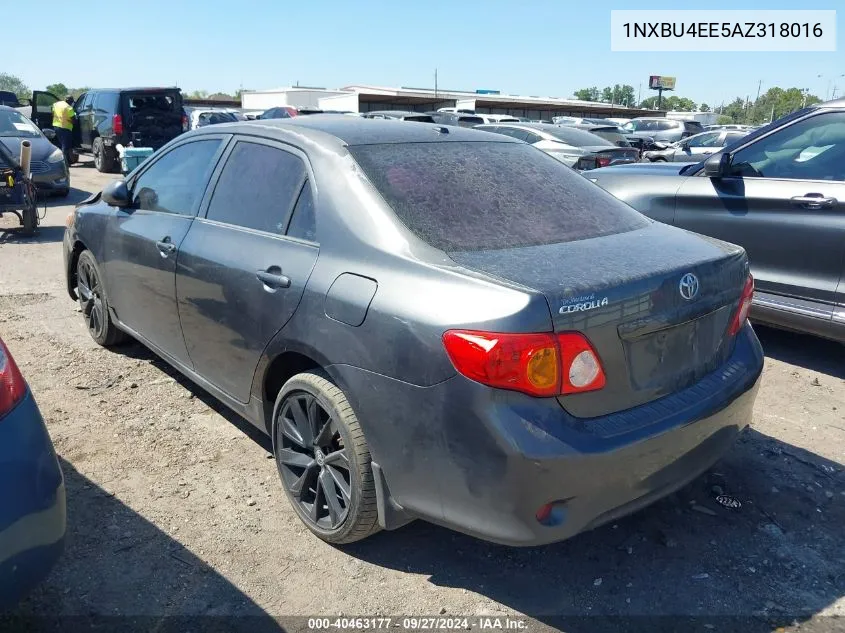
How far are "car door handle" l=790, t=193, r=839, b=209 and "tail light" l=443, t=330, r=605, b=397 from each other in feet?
9.91

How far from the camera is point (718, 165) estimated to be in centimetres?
485

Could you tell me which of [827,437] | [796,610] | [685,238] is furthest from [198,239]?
[827,437]

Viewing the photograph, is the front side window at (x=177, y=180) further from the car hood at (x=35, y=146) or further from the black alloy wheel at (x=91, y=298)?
the car hood at (x=35, y=146)

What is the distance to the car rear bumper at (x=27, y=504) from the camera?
1.97m

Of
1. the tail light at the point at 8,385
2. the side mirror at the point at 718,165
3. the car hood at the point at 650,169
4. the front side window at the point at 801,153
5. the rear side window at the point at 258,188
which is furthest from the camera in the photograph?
the car hood at the point at 650,169

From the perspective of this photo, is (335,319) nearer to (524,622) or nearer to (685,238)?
(524,622)

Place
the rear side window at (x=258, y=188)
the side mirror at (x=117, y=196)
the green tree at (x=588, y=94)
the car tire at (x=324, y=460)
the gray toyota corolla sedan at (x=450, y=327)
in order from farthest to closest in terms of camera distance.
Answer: the green tree at (x=588, y=94), the side mirror at (x=117, y=196), the rear side window at (x=258, y=188), the car tire at (x=324, y=460), the gray toyota corolla sedan at (x=450, y=327)

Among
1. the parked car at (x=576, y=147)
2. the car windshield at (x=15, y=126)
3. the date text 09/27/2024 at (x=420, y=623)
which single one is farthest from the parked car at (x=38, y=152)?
the date text 09/27/2024 at (x=420, y=623)

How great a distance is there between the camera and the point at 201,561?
109 inches


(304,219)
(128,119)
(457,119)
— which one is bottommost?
(304,219)

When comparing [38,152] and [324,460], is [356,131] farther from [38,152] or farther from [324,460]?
[38,152]

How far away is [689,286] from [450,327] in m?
0.93

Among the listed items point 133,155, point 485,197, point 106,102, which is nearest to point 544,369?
point 485,197

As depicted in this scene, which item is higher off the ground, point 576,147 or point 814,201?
point 576,147
